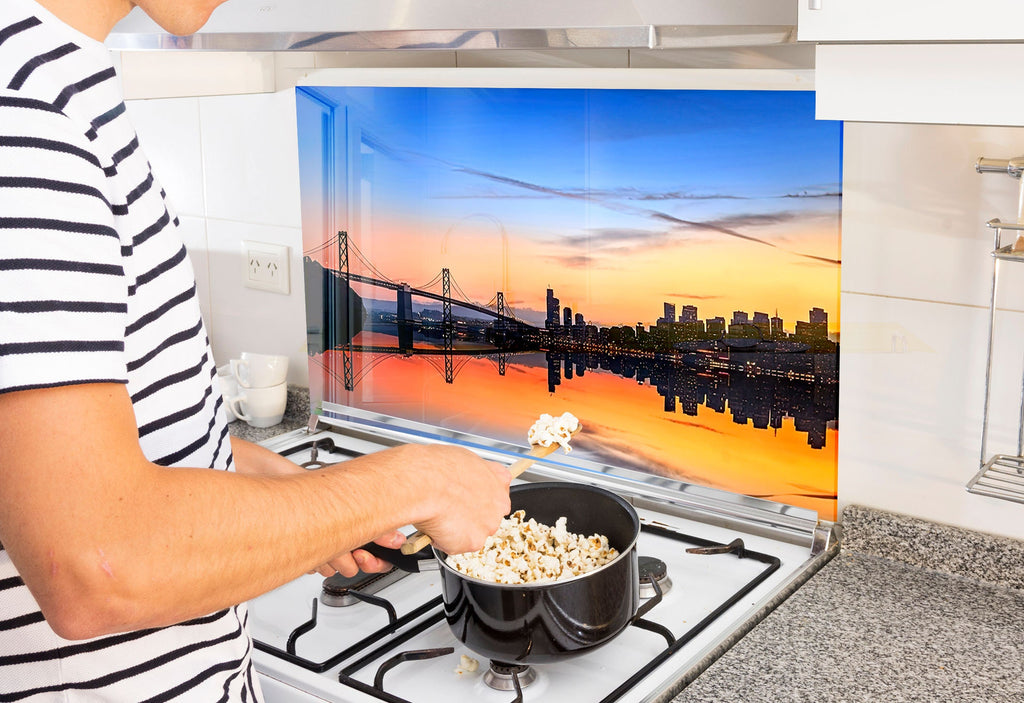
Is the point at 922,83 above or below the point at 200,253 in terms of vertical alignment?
above

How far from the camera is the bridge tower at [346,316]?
169 cm

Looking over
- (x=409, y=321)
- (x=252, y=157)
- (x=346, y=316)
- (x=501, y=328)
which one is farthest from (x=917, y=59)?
(x=252, y=157)

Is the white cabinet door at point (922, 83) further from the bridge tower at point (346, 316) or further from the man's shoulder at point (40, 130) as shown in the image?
the bridge tower at point (346, 316)

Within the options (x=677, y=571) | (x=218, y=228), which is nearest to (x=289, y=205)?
(x=218, y=228)

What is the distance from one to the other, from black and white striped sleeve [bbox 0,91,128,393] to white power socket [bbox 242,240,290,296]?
1234 mm

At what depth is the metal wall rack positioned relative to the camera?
3.42 feet

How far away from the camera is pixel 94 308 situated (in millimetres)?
548

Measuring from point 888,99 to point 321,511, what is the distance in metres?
0.55

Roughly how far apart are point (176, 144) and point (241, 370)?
452 millimetres

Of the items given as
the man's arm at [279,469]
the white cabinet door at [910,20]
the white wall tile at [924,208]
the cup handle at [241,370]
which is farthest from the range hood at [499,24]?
the cup handle at [241,370]

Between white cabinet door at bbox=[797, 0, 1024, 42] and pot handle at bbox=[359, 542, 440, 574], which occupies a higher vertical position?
white cabinet door at bbox=[797, 0, 1024, 42]

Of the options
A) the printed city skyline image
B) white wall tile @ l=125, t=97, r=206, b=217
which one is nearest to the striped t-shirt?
the printed city skyline image

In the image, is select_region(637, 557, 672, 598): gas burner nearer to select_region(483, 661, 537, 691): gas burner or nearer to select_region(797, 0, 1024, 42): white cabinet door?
select_region(483, 661, 537, 691): gas burner

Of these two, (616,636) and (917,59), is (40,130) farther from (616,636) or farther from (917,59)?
(616,636)
